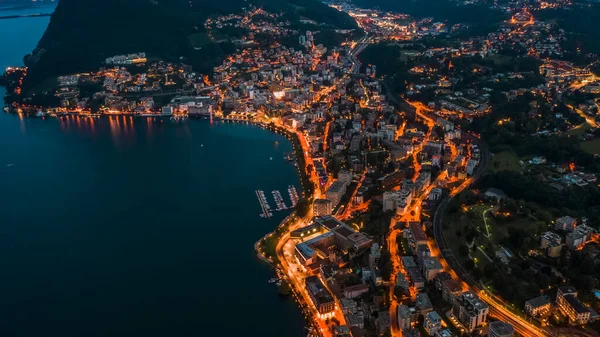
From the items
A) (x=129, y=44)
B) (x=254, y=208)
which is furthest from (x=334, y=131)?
(x=129, y=44)

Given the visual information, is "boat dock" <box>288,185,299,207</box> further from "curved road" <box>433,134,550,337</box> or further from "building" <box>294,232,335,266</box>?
"curved road" <box>433,134,550,337</box>

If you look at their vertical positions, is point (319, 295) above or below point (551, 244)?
below

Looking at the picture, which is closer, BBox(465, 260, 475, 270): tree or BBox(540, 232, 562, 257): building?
BBox(465, 260, 475, 270): tree

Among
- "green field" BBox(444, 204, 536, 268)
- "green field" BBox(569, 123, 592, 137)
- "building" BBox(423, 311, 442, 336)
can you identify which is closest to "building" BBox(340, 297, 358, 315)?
"building" BBox(423, 311, 442, 336)

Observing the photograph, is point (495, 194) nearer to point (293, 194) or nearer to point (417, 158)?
point (417, 158)

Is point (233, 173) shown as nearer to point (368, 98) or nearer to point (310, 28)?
point (368, 98)

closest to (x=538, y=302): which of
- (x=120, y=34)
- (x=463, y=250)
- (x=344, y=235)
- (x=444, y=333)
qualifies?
(x=444, y=333)
